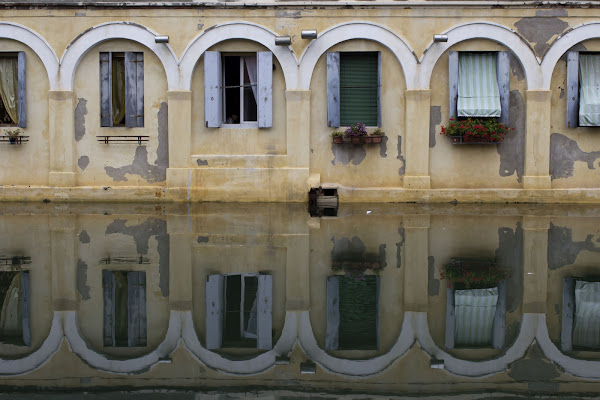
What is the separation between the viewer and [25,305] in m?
7.06

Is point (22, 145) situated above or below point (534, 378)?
above

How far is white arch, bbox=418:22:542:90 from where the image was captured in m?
16.0

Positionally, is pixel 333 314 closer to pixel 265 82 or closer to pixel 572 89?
pixel 265 82

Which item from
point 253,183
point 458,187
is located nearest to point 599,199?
point 458,187

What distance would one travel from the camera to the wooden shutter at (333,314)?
599 centimetres

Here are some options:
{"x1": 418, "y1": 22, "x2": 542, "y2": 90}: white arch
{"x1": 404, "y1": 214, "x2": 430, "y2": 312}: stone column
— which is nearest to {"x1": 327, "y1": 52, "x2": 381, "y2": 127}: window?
{"x1": 418, "y1": 22, "x2": 542, "y2": 90}: white arch

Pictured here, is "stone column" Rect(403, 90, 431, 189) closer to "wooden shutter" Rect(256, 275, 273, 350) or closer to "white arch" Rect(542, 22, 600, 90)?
"white arch" Rect(542, 22, 600, 90)

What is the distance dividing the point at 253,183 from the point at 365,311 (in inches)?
372

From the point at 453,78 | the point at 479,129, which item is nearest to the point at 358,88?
the point at 453,78

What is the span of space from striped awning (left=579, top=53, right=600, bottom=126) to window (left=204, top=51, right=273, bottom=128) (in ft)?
21.3

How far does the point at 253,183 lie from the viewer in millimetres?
16125

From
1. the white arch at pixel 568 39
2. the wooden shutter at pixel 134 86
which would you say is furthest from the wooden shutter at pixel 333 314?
the white arch at pixel 568 39

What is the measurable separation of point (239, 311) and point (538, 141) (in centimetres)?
1101

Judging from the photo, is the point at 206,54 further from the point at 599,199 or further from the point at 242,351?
the point at 242,351
